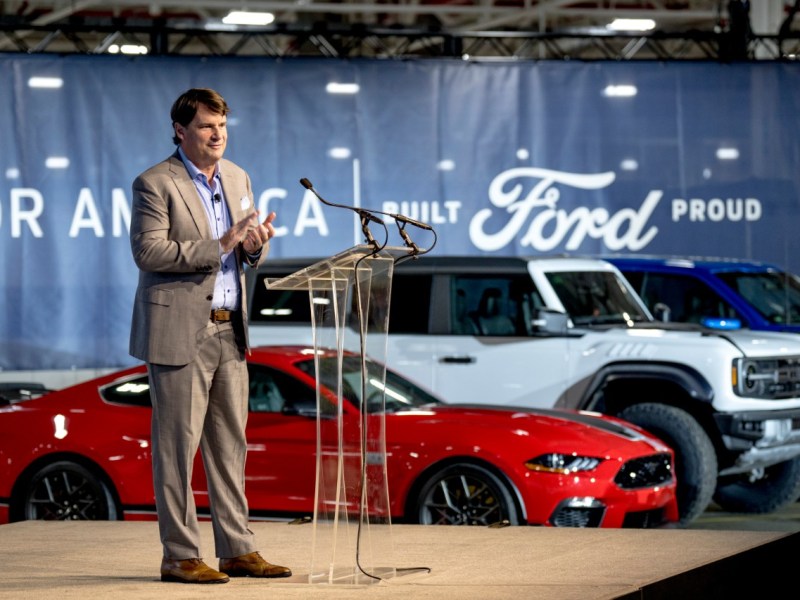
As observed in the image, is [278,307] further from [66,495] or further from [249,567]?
[249,567]

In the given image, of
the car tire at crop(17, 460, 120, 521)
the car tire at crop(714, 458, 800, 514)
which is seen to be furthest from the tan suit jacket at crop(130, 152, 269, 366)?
the car tire at crop(714, 458, 800, 514)

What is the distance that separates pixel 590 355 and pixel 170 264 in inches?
257

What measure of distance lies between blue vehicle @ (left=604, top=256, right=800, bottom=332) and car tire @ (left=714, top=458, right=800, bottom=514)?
1.39 metres

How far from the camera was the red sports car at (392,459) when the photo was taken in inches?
316

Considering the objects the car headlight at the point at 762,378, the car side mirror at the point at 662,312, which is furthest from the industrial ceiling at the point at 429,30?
the car headlight at the point at 762,378

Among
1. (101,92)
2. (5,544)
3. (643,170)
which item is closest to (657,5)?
(643,170)

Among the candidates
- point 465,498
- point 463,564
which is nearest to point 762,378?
point 465,498

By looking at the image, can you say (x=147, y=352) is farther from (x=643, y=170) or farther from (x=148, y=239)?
(x=643, y=170)

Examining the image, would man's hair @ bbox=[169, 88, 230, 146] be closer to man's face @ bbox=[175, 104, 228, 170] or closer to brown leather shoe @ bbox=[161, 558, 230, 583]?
man's face @ bbox=[175, 104, 228, 170]

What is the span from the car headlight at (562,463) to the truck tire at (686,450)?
2.13 meters

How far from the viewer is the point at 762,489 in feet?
38.0

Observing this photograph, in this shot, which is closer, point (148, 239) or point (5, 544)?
point (148, 239)

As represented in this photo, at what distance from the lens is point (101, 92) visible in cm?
1246

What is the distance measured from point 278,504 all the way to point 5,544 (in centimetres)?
210
